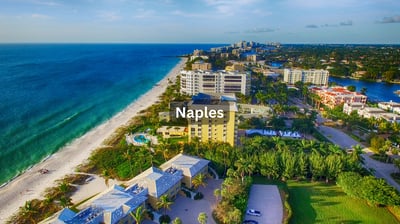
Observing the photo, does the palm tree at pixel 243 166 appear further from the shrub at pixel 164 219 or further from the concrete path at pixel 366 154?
the concrete path at pixel 366 154

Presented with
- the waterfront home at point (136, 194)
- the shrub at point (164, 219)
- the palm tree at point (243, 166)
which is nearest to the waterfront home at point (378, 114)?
the palm tree at point (243, 166)

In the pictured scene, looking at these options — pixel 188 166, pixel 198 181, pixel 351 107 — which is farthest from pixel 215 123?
Answer: pixel 351 107

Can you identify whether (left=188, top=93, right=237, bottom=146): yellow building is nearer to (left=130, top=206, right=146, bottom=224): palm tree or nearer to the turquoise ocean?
(left=130, top=206, right=146, bottom=224): palm tree

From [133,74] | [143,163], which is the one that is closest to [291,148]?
[143,163]

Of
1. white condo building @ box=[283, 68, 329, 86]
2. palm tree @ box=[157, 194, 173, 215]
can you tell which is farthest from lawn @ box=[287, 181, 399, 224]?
white condo building @ box=[283, 68, 329, 86]

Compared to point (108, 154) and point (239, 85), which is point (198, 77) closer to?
point (239, 85)
